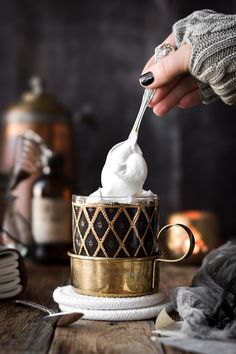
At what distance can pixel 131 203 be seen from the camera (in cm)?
116

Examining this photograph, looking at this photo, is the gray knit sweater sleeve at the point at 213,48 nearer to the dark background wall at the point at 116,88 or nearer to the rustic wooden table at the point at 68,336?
the rustic wooden table at the point at 68,336

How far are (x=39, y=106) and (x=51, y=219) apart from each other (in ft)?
1.82

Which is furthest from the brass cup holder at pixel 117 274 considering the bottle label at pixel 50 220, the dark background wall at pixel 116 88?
the dark background wall at pixel 116 88

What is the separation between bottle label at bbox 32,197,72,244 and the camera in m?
1.96

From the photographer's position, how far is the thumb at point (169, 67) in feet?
4.11

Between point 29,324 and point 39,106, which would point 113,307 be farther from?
point 39,106

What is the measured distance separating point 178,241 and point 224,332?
3.28ft

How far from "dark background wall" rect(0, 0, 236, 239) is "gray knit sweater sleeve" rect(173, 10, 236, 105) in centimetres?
151

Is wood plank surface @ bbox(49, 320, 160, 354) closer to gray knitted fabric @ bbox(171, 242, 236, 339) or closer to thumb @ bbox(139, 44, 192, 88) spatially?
gray knitted fabric @ bbox(171, 242, 236, 339)

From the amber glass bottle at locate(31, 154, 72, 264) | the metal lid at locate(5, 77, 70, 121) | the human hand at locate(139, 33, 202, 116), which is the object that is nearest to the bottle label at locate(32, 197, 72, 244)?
the amber glass bottle at locate(31, 154, 72, 264)

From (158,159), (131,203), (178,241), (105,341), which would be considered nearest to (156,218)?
(131,203)

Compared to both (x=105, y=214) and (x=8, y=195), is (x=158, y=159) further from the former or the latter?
(x=105, y=214)

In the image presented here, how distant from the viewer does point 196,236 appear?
2029 millimetres

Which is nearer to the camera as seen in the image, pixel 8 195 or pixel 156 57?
pixel 156 57
